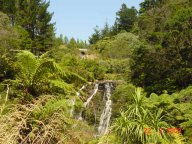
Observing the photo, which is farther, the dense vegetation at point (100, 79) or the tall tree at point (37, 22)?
the tall tree at point (37, 22)

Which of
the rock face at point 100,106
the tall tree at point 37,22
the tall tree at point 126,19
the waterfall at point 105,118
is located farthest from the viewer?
the tall tree at point 126,19

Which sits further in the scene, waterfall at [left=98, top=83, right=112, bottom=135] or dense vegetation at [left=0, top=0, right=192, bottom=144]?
waterfall at [left=98, top=83, right=112, bottom=135]

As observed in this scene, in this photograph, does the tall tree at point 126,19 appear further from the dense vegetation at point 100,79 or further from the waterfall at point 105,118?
the waterfall at point 105,118

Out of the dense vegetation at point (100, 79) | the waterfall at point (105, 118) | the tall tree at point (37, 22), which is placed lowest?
the waterfall at point (105, 118)

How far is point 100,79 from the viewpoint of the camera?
28.7 metres

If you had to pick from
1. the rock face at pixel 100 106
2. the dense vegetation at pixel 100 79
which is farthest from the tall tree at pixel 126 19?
the rock face at pixel 100 106

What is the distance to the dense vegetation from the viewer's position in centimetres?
493

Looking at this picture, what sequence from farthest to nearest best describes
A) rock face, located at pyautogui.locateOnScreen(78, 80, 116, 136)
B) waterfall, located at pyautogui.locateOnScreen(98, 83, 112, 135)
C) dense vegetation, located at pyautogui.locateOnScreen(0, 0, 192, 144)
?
rock face, located at pyautogui.locateOnScreen(78, 80, 116, 136), waterfall, located at pyautogui.locateOnScreen(98, 83, 112, 135), dense vegetation, located at pyautogui.locateOnScreen(0, 0, 192, 144)

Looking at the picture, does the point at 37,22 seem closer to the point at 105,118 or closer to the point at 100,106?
the point at 100,106

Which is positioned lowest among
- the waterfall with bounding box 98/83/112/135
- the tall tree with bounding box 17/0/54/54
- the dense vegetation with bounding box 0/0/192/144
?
the waterfall with bounding box 98/83/112/135

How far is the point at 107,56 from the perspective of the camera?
120 ft

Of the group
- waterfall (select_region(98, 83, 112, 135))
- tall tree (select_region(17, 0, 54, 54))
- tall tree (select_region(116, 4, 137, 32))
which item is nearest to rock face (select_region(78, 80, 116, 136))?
waterfall (select_region(98, 83, 112, 135))

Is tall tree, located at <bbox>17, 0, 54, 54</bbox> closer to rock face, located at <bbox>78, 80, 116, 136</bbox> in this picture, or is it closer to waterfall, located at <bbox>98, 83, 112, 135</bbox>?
rock face, located at <bbox>78, 80, 116, 136</bbox>

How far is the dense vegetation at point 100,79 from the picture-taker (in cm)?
493
